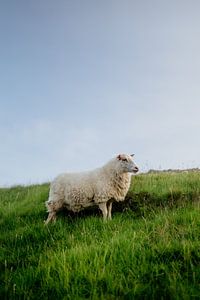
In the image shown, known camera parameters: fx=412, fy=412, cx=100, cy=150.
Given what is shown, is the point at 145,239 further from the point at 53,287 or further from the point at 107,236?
the point at 53,287

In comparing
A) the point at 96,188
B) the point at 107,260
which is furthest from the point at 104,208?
the point at 107,260

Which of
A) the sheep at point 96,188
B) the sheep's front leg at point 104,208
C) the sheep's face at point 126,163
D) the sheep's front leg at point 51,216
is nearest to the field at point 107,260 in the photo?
the sheep's front leg at point 104,208

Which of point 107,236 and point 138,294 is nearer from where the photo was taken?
point 138,294

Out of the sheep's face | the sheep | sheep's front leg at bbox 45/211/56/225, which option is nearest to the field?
the sheep

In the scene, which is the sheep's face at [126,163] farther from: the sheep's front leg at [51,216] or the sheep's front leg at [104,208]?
the sheep's front leg at [51,216]

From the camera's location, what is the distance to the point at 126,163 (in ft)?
35.0

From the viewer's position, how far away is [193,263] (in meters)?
5.98

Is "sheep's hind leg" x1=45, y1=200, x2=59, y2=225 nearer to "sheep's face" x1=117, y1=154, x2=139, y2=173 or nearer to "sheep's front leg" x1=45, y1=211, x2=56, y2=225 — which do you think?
"sheep's front leg" x1=45, y1=211, x2=56, y2=225

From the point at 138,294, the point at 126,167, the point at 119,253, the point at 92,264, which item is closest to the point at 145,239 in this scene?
the point at 119,253

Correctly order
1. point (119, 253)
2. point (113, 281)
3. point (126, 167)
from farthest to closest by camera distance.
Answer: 1. point (126, 167)
2. point (119, 253)
3. point (113, 281)

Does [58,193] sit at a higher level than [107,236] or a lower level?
higher

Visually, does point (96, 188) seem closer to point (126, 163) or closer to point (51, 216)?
point (126, 163)

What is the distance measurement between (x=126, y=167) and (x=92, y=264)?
4.60 metres

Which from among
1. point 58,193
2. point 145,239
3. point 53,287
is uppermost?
point 58,193
